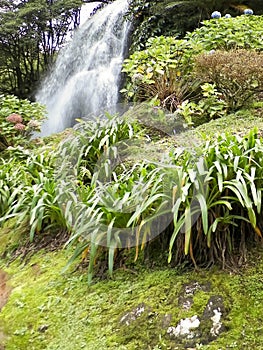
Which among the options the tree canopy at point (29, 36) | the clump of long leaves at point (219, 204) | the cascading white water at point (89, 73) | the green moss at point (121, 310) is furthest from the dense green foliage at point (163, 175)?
the tree canopy at point (29, 36)

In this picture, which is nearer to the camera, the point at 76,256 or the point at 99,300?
the point at 99,300

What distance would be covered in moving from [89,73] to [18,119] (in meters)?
3.84

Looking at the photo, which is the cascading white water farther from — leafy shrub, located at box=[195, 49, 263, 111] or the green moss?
the green moss

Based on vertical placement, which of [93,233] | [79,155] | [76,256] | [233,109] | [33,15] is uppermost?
[33,15]

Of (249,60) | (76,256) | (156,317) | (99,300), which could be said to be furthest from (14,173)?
(249,60)

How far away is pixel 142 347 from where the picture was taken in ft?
5.41

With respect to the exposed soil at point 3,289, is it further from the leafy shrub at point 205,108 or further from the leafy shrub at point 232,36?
the leafy shrub at point 232,36

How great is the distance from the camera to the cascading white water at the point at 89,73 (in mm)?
8242

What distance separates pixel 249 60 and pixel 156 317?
3.25m

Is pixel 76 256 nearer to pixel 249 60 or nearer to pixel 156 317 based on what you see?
pixel 156 317

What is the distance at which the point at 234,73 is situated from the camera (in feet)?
13.6

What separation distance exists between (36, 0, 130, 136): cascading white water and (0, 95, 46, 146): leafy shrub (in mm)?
2171

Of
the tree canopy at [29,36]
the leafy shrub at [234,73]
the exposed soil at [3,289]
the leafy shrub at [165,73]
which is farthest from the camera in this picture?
the tree canopy at [29,36]

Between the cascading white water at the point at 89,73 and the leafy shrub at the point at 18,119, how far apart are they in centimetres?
217
